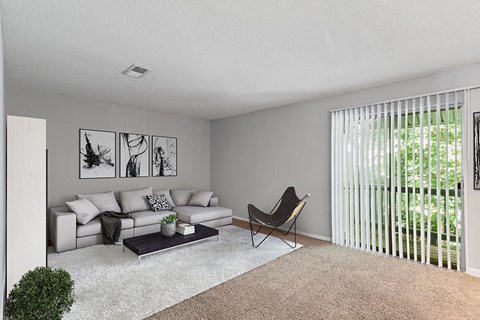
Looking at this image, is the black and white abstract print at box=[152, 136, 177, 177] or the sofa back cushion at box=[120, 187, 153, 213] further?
the black and white abstract print at box=[152, 136, 177, 177]

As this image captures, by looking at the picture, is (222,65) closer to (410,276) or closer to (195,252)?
(195,252)

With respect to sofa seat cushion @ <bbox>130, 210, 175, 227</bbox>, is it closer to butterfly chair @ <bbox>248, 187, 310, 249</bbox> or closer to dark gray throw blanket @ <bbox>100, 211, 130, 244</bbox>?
dark gray throw blanket @ <bbox>100, 211, 130, 244</bbox>

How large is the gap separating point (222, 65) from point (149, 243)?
254 cm

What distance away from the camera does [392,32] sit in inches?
91.0

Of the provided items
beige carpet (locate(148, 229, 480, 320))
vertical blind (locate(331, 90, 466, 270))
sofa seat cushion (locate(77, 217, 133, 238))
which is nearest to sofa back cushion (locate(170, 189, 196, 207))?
sofa seat cushion (locate(77, 217, 133, 238))

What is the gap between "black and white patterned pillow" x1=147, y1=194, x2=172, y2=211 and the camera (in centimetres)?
489

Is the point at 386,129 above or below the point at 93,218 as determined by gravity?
above

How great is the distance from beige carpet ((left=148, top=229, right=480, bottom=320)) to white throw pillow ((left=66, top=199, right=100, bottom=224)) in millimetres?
2447

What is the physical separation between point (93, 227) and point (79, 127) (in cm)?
187

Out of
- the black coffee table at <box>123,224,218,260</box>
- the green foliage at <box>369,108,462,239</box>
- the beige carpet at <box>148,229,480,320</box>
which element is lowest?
the beige carpet at <box>148,229,480,320</box>

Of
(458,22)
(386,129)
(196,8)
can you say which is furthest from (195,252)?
(458,22)

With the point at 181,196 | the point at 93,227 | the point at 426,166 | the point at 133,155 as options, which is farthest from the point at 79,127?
the point at 426,166

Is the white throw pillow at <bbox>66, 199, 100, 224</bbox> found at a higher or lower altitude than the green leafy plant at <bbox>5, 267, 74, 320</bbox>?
higher

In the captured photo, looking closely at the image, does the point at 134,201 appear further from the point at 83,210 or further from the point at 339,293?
the point at 339,293
